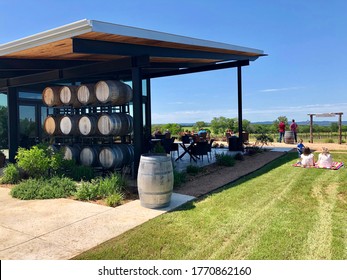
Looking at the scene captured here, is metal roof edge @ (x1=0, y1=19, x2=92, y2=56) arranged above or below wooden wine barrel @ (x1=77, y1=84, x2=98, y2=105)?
above

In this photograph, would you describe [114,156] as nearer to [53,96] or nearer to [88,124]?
[88,124]

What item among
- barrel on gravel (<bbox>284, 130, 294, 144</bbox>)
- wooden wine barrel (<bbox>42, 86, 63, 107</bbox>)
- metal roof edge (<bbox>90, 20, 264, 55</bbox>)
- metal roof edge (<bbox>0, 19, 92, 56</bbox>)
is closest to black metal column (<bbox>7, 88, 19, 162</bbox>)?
wooden wine barrel (<bbox>42, 86, 63, 107</bbox>)

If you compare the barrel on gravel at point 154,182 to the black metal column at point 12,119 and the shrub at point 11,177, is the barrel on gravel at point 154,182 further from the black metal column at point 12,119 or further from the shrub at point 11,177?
the black metal column at point 12,119

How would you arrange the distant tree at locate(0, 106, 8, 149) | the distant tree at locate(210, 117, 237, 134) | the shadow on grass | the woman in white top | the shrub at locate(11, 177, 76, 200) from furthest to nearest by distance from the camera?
1. the distant tree at locate(210, 117, 237, 134)
2. the distant tree at locate(0, 106, 8, 149)
3. the woman in white top
4. the shrub at locate(11, 177, 76, 200)
5. the shadow on grass

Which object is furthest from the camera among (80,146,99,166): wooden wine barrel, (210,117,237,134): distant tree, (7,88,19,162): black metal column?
(210,117,237,134): distant tree

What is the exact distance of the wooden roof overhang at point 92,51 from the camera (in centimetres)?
512

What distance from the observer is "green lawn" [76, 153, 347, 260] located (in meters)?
2.96

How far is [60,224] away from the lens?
392cm

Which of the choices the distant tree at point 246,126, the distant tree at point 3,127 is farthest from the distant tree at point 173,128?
the distant tree at point 3,127

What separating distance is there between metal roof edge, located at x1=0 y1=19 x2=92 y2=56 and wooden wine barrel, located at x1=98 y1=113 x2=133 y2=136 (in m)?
2.26

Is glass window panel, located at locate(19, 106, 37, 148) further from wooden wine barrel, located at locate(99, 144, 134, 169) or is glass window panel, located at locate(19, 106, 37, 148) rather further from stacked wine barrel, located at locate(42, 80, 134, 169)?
wooden wine barrel, located at locate(99, 144, 134, 169)

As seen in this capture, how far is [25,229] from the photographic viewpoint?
3736 millimetres

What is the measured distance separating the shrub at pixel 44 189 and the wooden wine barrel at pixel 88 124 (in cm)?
169
